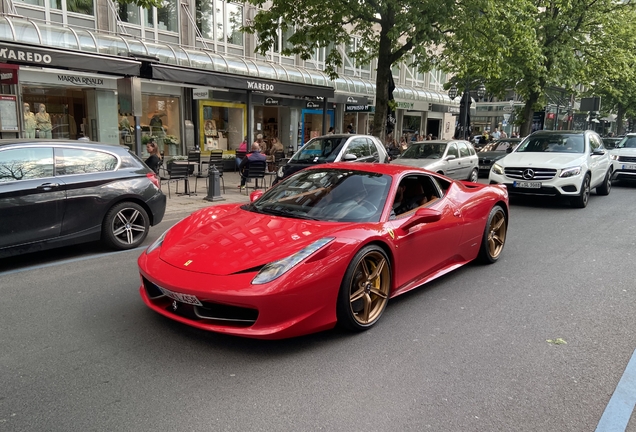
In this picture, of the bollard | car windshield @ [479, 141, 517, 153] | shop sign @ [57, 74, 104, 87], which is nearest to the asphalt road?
the bollard

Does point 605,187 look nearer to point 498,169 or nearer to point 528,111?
point 498,169

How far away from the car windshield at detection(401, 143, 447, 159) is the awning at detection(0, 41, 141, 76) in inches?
299

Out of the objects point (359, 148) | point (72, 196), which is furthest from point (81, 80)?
point (72, 196)

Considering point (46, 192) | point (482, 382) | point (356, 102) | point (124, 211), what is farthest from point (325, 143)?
point (356, 102)

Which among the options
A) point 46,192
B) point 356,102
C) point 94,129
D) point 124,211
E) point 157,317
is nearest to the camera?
point 157,317

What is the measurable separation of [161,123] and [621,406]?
1823cm

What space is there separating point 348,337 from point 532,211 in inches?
313

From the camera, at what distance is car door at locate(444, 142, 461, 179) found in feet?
43.1

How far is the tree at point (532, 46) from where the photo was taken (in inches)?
562

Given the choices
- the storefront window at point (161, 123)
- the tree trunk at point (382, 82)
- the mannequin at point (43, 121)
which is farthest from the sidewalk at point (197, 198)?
the tree trunk at point (382, 82)

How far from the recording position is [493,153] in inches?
739

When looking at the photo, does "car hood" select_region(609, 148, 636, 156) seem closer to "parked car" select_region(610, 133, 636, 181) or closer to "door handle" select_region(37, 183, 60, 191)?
"parked car" select_region(610, 133, 636, 181)

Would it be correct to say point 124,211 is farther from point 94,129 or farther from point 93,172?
point 94,129

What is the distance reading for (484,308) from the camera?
4609 millimetres
